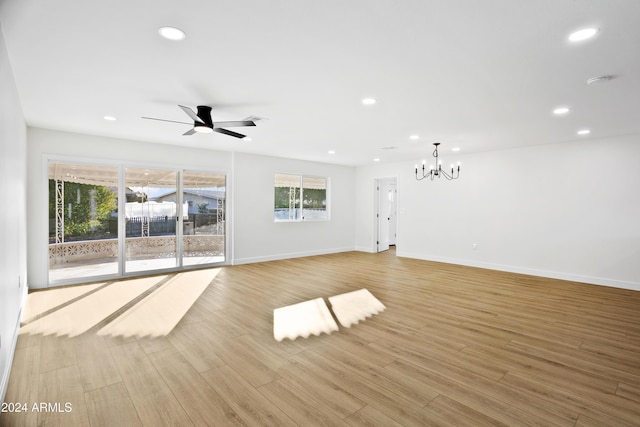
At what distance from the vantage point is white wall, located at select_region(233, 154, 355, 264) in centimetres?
711

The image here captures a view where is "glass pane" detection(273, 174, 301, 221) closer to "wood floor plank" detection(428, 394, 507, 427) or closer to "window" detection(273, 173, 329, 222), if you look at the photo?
"window" detection(273, 173, 329, 222)

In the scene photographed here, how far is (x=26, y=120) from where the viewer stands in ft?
14.8

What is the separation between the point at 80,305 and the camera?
13.5 ft

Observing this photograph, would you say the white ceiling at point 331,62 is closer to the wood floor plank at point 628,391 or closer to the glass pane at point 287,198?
the wood floor plank at point 628,391

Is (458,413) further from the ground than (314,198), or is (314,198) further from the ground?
(314,198)

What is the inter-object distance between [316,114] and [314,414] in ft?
11.1

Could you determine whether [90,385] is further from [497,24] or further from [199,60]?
[497,24]

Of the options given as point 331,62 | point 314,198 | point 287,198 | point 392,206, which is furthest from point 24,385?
point 392,206

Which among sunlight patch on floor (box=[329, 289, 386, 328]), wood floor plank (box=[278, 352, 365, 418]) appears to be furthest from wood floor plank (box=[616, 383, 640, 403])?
sunlight patch on floor (box=[329, 289, 386, 328])

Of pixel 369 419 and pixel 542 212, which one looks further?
pixel 542 212

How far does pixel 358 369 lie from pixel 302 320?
1.22 metres

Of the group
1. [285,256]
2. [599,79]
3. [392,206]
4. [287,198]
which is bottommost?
[285,256]

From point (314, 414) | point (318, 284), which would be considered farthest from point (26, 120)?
point (314, 414)

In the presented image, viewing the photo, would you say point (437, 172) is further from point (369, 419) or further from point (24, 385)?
point (24, 385)
